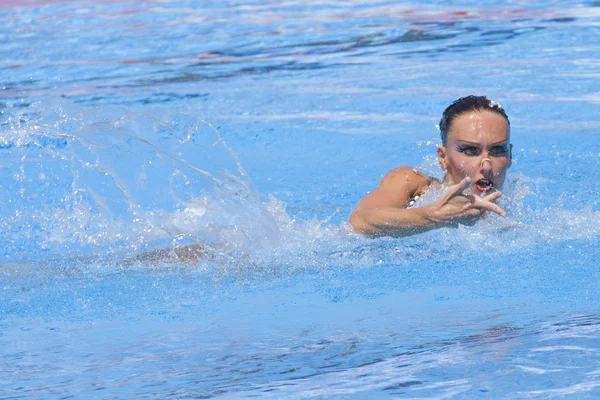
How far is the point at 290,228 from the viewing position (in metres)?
4.23

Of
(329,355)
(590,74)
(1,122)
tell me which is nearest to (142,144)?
(329,355)

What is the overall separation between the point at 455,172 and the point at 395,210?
0.48 metres

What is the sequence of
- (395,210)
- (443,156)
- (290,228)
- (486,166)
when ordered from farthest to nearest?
(290,228)
(443,156)
(486,166)
(395,210)

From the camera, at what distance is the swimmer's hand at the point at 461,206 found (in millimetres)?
3117

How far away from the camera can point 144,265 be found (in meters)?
3.86

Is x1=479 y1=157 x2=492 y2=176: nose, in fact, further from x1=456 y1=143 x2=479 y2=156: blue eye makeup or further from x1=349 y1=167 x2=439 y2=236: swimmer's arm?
x1=349 y1=167 x2=439 y2=236: swimmer's arm

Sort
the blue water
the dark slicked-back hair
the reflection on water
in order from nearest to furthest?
the blue water
the dark slicked-back hair
the reflection on water

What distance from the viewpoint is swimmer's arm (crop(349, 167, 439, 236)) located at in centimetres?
340

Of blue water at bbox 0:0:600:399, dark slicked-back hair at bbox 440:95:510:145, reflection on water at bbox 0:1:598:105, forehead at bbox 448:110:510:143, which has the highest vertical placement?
reflection on water at bbox 0:1:598:105

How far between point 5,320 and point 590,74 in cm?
563

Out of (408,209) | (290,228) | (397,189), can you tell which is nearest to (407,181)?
(397,189)

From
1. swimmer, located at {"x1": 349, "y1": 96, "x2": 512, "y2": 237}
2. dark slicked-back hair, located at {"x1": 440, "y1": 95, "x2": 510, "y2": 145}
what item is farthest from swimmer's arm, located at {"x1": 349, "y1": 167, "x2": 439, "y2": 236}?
dark slicked-back hair, located at {"x1": 440, "y1": 95, "x2": 510, "y2": 145}

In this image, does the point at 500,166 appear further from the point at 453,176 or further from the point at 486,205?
the point at 486,205

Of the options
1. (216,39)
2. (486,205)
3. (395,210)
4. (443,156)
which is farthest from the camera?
(216,39)
